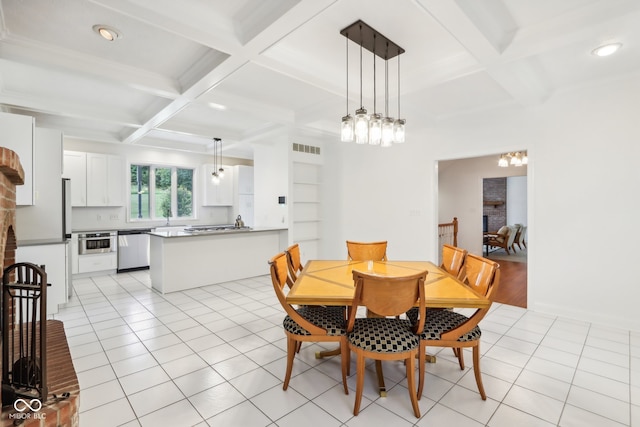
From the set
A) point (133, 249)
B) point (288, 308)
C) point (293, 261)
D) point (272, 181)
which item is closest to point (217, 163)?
point (272, 181)

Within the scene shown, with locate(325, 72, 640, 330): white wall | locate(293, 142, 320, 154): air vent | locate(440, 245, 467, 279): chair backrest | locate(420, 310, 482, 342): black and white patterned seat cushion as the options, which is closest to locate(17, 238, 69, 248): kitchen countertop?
locate(293, 142, 320, 154): air vent

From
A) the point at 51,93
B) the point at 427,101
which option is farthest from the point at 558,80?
the point at 51,93

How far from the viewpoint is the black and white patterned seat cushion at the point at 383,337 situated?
6.25 feet

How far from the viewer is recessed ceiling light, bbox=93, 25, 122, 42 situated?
230 cm

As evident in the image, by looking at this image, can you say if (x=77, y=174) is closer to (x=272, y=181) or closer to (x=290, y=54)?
(x=272, y=181)

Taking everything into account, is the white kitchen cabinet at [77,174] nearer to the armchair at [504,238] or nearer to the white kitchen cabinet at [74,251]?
the white kitchen cabinet at [74,251]

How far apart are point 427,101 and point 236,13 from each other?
2576mm

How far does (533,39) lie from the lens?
225cm

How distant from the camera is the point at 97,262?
18.1 ft

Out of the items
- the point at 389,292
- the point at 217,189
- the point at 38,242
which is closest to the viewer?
the point at 389,292

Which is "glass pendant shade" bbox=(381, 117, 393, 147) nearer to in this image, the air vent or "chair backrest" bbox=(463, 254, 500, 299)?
"chair backrest" bbox=(463, 254, 500, 299)

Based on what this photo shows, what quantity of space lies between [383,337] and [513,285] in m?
4.11

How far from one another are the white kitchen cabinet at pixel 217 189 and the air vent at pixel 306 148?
2.43 m

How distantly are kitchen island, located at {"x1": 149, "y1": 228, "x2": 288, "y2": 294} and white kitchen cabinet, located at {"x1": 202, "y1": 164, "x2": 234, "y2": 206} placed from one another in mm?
2287
